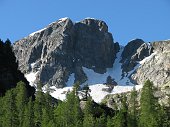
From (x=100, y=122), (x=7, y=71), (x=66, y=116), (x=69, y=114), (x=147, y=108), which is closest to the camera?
(x=100, y=122)

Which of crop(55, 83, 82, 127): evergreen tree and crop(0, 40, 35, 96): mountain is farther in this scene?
crop(0, 40, 35, 96): mountain

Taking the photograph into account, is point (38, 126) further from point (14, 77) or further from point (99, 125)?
point (14, 77)

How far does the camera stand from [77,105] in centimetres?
13562

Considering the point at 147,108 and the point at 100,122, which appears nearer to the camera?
the point at 100,122

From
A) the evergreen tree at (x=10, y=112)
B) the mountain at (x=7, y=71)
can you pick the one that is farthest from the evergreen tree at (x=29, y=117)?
the mountain at (x=7, y=71)

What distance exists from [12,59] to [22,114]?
57133 millimetres

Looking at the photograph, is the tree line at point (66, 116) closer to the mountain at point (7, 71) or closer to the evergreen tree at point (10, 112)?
the evergreen tree at point (10, 112)

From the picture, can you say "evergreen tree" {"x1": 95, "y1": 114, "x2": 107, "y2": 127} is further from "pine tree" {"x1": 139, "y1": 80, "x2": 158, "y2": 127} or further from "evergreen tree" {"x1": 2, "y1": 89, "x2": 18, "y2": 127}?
"evergreen tree" {"x1": 2, "y1": 89, "x2": 18, "y2": 127}

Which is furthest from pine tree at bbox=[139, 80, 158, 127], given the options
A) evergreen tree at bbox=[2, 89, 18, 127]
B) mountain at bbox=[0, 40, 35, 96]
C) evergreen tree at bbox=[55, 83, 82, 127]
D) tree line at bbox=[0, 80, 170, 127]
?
mountain at bbox=[0, 40, 35, 96]

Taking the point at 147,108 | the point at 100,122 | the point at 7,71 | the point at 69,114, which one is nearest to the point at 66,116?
the point at 69,114

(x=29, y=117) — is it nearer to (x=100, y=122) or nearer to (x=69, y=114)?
(x=69, y=114)

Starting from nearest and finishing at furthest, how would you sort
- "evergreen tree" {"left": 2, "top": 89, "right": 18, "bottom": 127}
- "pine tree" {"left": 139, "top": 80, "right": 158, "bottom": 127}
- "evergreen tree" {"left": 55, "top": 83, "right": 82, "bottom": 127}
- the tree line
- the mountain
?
the tree line, "pine tree" {"left": 139, "top": 80, "right": 158, "bottom": 127}, "evergreen tree" {"left": 2, "top": 89, "right": 18, "bottom": 127}, "evergreen tree" {"left": 55, "top": 83, "right": 82, "bottom": 127}, the mountain

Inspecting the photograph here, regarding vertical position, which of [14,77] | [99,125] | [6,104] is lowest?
[99,125]

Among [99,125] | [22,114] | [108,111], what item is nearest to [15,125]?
[22,114]
